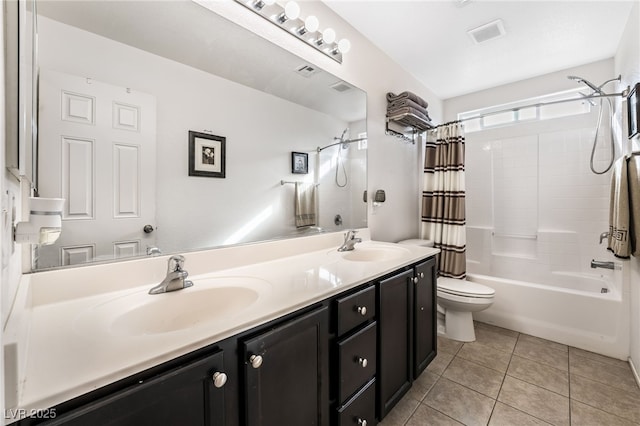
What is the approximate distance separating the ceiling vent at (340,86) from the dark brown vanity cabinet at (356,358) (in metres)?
1.37

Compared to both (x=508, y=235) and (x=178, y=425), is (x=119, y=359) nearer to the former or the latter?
(x=178, y=425)

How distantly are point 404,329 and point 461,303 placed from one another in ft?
3.03

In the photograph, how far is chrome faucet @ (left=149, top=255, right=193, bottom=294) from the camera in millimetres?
931

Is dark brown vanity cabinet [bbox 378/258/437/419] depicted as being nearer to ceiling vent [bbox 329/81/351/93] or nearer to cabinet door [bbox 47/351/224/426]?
cabinet door [bbox 47/351/224/426]

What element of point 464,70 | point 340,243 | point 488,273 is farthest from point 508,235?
point 340,243

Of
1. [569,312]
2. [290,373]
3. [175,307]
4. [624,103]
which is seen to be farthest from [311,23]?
[569,312]

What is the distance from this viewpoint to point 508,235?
2936mm

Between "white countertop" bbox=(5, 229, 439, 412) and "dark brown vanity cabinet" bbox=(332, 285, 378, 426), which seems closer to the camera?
"white countertop" bbox=(5, 229, 439, 412)

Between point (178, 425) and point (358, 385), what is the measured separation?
2.49 ft

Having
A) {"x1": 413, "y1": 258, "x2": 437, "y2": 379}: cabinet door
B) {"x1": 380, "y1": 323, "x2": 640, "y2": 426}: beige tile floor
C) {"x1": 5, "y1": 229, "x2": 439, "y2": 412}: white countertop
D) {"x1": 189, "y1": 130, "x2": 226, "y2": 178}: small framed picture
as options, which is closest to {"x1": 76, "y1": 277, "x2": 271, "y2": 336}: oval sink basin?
{"x1": 5, "y1": 229, "x2": 439, "y2": 412}: white countertop

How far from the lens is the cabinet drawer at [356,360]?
1.03 metres

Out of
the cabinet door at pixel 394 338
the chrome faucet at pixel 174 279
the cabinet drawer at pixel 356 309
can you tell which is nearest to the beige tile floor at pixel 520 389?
the cabinet door at pixel 394 338

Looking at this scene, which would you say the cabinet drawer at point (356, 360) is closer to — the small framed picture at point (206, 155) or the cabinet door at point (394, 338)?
the cabinet door at point (394, 338)

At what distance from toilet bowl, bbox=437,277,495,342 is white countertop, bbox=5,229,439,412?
98cm
